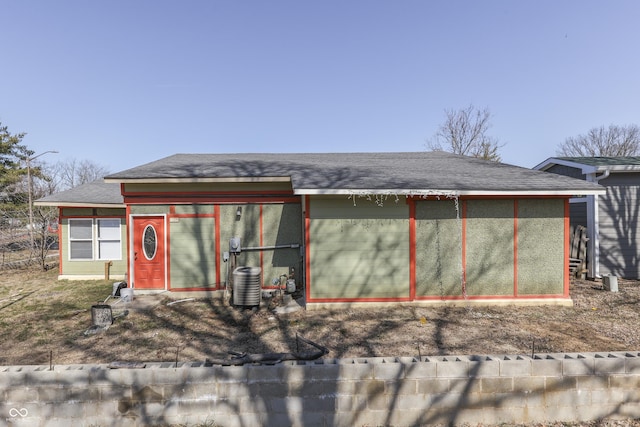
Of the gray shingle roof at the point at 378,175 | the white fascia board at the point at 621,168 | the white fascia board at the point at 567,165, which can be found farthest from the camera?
the white fascia board at the point at 567,165

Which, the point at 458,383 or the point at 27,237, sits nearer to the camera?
the point at 458,383

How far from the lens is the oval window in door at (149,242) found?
820 cm

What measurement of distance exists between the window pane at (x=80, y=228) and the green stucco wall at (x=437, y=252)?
33.6ft

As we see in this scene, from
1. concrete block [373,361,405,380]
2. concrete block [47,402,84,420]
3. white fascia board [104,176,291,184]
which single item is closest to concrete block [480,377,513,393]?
concrete block [373,361,405,380]

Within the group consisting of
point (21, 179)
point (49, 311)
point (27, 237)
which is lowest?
point (49, 311)

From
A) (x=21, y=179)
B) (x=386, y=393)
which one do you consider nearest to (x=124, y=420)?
(x=386, y=393)

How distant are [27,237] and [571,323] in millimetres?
18282

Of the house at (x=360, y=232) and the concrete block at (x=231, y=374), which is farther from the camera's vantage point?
the house at (x=360, y=232)

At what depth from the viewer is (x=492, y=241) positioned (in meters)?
7.12

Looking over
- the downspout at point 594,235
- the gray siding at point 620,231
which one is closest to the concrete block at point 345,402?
the downspout at point 594,235

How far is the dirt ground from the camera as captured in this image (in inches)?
190

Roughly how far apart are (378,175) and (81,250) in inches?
386

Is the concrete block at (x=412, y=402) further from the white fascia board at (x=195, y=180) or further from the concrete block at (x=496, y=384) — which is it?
the white fascia board at (x=195, y=180)

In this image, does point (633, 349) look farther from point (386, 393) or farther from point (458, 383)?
point (386, 393)
